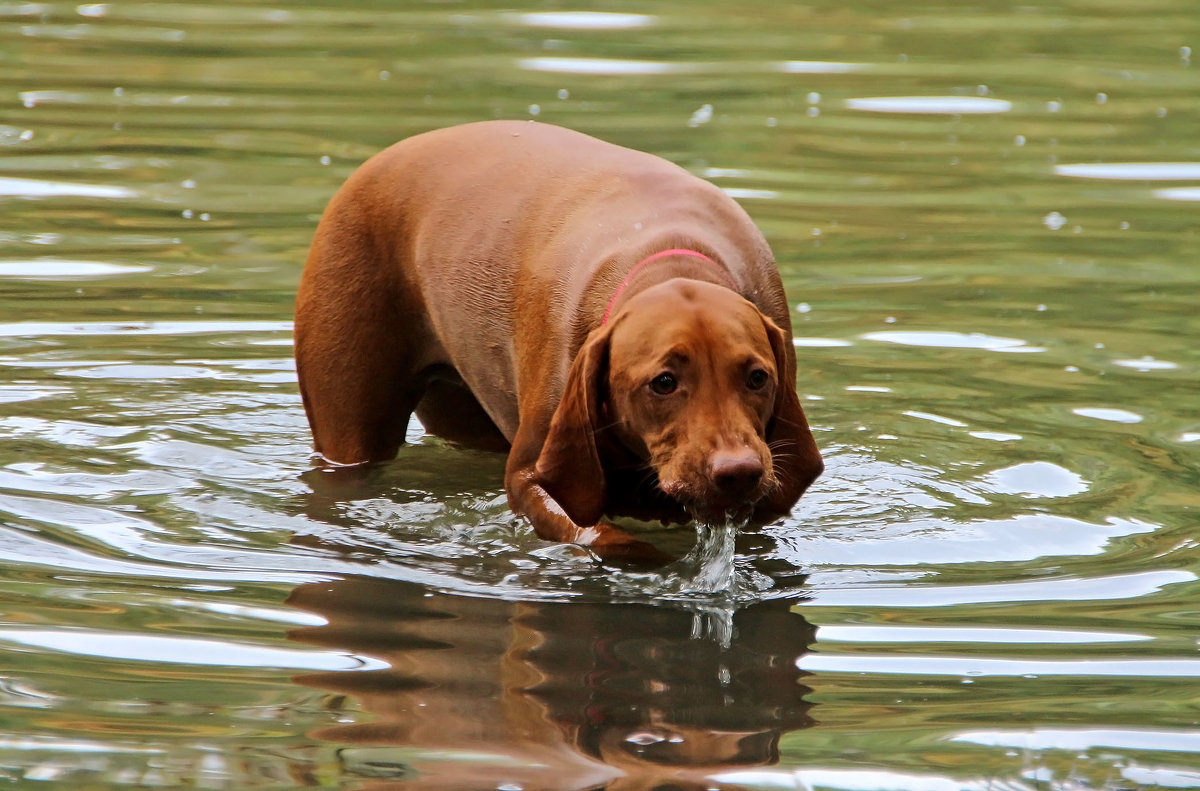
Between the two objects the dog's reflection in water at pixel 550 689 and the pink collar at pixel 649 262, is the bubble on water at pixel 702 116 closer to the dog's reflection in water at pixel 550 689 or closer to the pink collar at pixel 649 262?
the pink collar at pixel 649 262

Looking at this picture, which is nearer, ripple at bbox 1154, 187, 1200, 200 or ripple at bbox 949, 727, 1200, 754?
ripple at bbox 949, 727, 1200, 754

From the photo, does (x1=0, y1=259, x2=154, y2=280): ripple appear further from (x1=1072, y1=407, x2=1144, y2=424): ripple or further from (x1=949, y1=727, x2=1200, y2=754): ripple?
(x1=949, y1=727, x2=1200, y2=754): ripple

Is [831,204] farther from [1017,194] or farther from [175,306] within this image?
[175,306]

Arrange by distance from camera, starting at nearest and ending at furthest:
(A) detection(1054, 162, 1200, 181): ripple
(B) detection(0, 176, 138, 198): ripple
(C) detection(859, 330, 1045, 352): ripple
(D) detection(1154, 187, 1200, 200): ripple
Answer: (C) detection(859, 330, 1045, 352): ripple → (B) detection(0, 176, 138, 198): ripple → (D) detection(1154, 187, 1200, 200): ripple → (A) detection(1054, 162, 1200, 181): ripple

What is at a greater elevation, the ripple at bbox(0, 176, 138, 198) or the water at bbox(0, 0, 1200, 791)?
the ripple at bbox(0, 176, 138, 198)

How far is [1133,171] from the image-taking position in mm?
11117

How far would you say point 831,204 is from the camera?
409 inches

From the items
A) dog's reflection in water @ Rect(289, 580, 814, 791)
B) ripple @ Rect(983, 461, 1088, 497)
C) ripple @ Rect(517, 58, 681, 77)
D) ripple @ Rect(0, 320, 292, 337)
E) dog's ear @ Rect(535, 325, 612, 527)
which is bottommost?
dog's reflection in water @ Rect(289, 580, 814, 791)

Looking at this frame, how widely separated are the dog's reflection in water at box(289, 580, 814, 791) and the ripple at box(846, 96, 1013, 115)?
7.90m

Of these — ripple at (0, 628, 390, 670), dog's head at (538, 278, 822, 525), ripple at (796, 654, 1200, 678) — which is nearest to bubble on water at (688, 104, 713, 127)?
dog's head at (538, 278, 822, 525)

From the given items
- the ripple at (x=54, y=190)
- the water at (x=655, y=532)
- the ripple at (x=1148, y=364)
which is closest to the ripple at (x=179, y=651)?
the water at (x=655, y=532)

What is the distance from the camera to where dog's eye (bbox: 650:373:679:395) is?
4941 millimetres

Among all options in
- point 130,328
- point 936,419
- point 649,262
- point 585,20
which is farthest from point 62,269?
point 585,20

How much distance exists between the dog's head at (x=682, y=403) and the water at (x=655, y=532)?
373 millimetres
